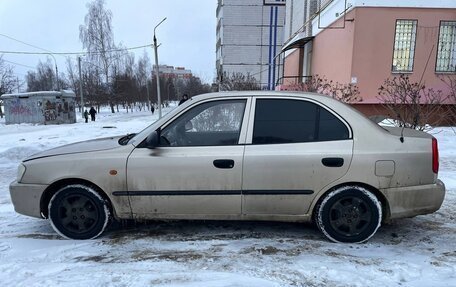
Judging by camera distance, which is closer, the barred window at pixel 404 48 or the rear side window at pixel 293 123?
the rear side window at pixel 293 123

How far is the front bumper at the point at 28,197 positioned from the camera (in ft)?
12.7

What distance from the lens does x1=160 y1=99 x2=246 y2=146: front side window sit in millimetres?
3791

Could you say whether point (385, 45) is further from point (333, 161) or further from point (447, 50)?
point (333, 161)

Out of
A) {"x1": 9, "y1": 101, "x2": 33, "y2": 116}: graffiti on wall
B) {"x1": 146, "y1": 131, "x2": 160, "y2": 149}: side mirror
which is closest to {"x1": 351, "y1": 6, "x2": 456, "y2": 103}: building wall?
{"x1": 146, "y1": 131, "x2": 160, "y2": 149}: side mirror

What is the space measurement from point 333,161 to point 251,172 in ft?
2.80

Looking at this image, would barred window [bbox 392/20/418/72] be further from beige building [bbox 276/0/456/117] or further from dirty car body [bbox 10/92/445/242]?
dirty car body [bbox 10/92/445/242]

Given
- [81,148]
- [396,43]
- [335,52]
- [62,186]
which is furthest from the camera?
[335,52]

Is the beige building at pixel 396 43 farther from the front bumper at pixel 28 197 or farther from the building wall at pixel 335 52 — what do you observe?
the front bumper at pixel 28 197

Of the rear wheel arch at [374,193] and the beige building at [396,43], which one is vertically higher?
the beige building at [396,43]

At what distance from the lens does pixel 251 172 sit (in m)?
3.68

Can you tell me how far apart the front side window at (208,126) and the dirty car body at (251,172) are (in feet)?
0.04

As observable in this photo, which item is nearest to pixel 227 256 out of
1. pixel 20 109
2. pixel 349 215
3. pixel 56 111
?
pixel 349 215

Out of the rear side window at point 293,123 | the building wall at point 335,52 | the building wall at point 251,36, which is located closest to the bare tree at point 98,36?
the building wall at point 251,36

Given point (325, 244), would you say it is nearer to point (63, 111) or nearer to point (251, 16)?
point (63, 111)
